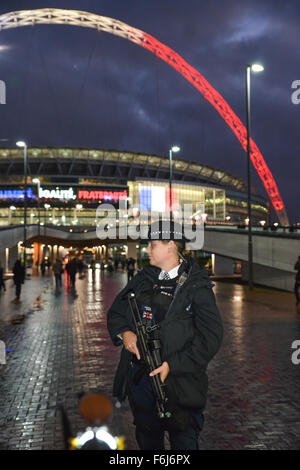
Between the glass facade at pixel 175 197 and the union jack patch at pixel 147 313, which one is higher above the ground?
the glass facade at pixel 175 197

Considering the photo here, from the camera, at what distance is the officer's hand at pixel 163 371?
128 inches

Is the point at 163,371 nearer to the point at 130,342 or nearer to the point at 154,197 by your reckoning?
the point at 130,342

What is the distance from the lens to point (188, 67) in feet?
278

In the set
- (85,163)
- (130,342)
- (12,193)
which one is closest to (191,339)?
(130,342)

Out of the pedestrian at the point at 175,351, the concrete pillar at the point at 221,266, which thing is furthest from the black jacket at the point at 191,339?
the concrete pillar at the point at 221,266

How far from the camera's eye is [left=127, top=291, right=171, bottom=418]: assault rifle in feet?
10.8

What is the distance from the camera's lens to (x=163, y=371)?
3283 mm

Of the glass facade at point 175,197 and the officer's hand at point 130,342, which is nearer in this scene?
the officer's hand at point 130,342

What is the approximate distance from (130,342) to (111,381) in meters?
4.56

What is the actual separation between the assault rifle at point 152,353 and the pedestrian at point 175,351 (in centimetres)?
3

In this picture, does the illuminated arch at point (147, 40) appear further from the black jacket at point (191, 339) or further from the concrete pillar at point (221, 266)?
the black jacket at point (191, 339)

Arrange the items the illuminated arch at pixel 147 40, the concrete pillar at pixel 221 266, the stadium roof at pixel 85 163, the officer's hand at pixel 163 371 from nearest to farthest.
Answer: the officer's hand at pixel 163 371, the concrete pillar at pixel 221 266, the illuminated arch at pixel 147 40, the stadium roof at pixel 85 163
